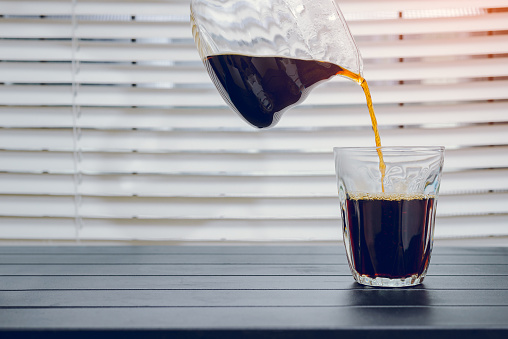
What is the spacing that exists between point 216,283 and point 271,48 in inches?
12.2

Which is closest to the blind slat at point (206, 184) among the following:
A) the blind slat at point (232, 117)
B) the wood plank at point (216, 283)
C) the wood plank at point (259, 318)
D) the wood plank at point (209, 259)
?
the blind slat at point (232, 117)

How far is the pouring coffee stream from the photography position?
0.70m

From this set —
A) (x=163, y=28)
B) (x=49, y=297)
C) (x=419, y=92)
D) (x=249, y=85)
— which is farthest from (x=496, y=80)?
(x=49, y=297)

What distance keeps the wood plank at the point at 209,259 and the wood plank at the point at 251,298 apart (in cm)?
19

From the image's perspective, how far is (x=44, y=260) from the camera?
0.89 meters

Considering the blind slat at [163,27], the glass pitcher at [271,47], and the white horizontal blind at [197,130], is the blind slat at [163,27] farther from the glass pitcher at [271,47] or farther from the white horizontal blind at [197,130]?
the glass pitcher at [271,47]

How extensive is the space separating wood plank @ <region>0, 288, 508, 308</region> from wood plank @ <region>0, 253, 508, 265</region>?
195mm

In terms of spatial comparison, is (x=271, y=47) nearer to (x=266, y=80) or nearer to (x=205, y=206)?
(x=266, y=80)

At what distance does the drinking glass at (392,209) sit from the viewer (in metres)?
0.68

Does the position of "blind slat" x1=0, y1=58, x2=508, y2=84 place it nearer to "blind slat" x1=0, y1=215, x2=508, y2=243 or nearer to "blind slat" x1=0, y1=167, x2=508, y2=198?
"blind slat" x1=0, y1=167, x2=508, y2=198

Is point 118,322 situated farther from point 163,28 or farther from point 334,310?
point 163,28

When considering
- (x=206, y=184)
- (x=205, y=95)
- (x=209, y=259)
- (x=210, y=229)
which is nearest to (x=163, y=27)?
(x=205, y=95)

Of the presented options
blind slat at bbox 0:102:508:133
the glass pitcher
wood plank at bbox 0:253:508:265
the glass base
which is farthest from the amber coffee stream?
blind slat at bbox 0:102:508:133

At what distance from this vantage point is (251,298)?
0.64 meters
